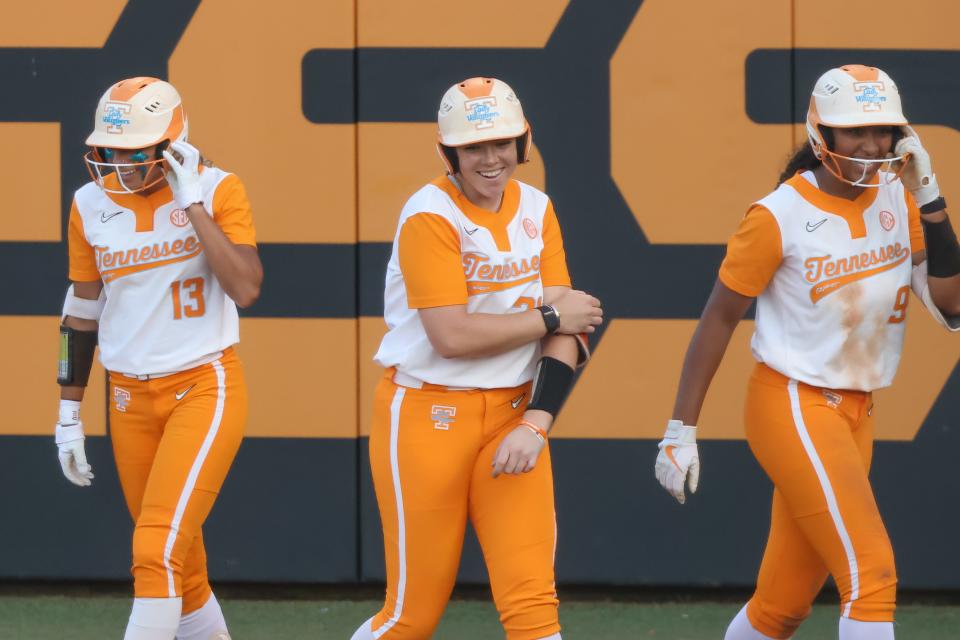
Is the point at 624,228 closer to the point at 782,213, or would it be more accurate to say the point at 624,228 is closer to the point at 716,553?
the point at 716,553

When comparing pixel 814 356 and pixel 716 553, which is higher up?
pixel 814 356

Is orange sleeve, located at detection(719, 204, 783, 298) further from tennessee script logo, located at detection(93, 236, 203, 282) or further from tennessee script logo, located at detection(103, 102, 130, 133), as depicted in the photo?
tennessee script logo, located at detection(103, 102, 130, 133)

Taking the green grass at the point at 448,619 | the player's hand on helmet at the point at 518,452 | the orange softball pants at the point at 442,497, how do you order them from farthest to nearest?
the green grass at the point at 448,619 < the orange softball pants at the point at 442,497 < the player's hand on helmet at the point at 518,452

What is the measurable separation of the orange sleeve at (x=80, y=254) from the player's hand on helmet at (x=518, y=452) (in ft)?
4.76

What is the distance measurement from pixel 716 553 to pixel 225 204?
249 centimetres

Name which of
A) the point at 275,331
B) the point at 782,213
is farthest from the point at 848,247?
the point at 275,331

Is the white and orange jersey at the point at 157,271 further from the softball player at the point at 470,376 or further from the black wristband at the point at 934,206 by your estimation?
the black wristband at the point at 934,206

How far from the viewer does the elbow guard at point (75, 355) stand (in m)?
4.54

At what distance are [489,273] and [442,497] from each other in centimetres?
59

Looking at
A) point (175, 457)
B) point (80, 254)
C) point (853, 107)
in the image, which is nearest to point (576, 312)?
point (853, 107)

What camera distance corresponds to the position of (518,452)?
3.69 meters

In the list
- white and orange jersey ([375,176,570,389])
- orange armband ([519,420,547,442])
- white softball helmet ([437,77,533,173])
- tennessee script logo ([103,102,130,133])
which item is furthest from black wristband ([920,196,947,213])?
tennessee script logo ([103,102,130,133])

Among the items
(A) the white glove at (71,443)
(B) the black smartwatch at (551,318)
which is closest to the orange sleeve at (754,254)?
(B) the black smartwatch at (551,318)

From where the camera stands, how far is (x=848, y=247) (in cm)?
397
